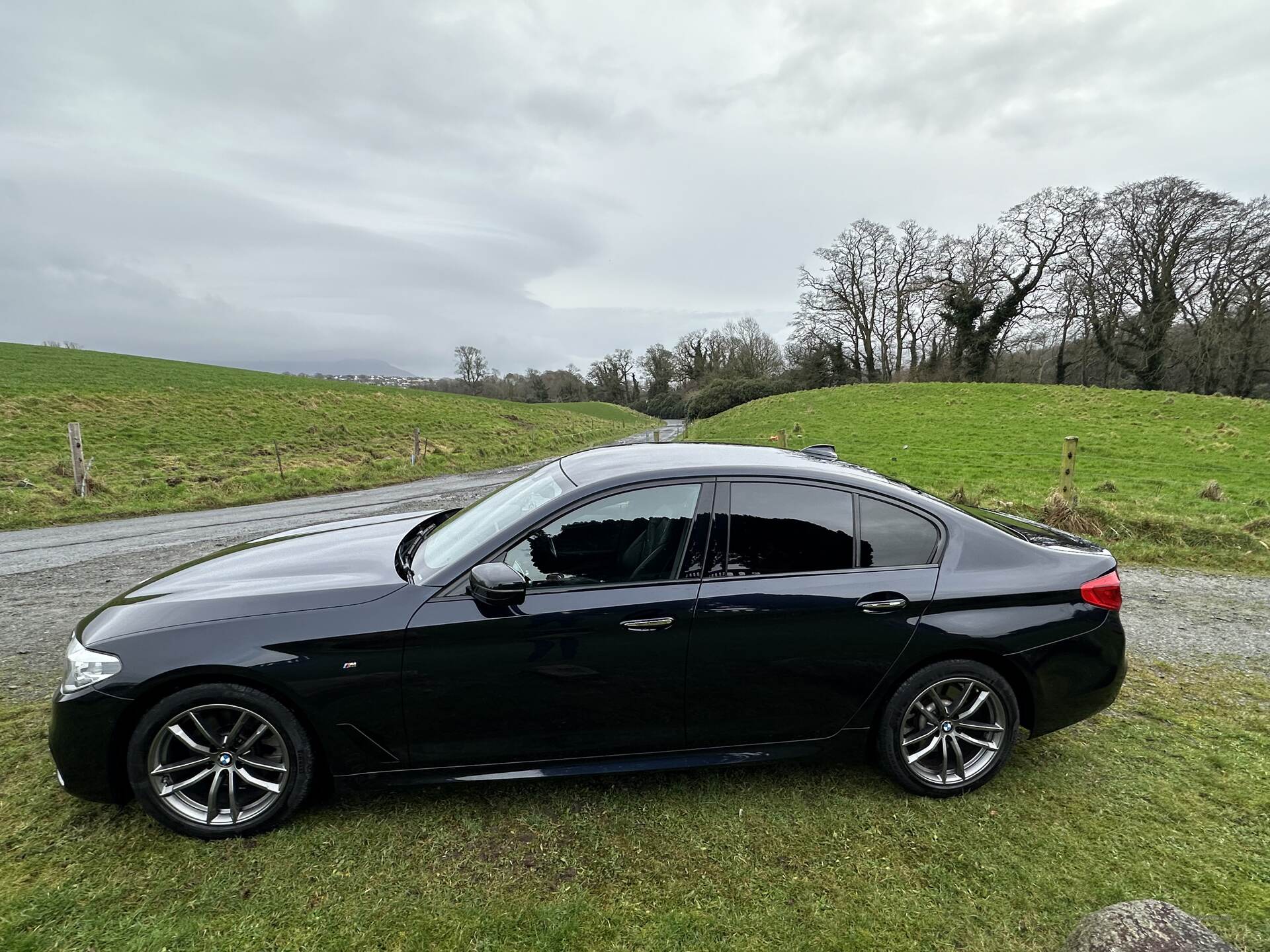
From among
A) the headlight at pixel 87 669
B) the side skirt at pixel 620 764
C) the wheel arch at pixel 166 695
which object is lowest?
the side skirt at pixel 620 764

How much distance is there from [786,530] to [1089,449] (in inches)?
676

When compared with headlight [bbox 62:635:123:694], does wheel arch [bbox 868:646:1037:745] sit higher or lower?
lower

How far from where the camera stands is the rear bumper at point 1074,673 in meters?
2.65

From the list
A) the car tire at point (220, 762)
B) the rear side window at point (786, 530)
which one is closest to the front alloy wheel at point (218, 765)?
the car tire at point (220, 762)

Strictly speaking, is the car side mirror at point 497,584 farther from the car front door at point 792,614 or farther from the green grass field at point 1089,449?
the green grass field at point 1089,449

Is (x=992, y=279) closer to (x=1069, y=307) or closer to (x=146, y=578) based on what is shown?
(x=1069, y=307)

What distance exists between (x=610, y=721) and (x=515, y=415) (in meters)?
37.5

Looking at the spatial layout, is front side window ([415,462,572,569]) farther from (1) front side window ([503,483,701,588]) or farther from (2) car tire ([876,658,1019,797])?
(2) car tire ([876,658,1019,797])

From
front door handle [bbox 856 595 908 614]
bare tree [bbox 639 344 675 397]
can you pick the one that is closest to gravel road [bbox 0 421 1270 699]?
front door handle [bbox 856 595 908 614]

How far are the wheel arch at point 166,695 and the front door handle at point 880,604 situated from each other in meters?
2.34

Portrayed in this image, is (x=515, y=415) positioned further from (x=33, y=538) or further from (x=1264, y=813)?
(x=1264, y=813)

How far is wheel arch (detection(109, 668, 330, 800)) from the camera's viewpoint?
89.3 inches

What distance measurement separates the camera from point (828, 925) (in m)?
2.00

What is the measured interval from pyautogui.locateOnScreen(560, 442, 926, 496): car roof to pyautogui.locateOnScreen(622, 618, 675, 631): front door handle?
2.08 feet
